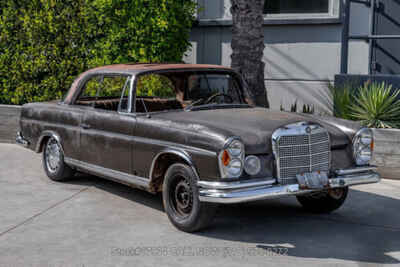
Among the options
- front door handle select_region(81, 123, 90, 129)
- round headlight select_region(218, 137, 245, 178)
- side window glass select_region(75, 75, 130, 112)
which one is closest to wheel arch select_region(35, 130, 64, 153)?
side window glass select_region(75, 75, 130, 112)

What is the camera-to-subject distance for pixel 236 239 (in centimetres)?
597

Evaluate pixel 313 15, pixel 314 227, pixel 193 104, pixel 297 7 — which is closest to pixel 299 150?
pixel 314 227

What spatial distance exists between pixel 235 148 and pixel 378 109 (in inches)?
178

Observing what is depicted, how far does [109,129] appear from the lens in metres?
7.11

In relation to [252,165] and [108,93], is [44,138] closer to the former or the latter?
[108,93]

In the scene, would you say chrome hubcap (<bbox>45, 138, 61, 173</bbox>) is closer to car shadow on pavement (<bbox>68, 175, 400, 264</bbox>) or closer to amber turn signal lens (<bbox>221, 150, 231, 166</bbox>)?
car shadow on pavement (<bbox>68, 175, 400, 264</bbox>)

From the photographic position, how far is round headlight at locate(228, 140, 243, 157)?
5.60 m

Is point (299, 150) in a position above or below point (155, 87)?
below

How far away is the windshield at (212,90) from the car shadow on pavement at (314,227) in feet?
4.09

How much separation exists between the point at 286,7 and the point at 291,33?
585 mm

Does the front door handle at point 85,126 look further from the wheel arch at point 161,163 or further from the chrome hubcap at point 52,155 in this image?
the wheel arch at point 161,163

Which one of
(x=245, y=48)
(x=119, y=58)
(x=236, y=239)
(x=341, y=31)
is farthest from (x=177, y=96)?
(x=341, y=31)

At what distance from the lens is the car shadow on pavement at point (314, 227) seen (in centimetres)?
568

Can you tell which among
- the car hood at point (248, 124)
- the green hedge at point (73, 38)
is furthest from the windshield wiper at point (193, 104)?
the green hedge at point (73, 38)
